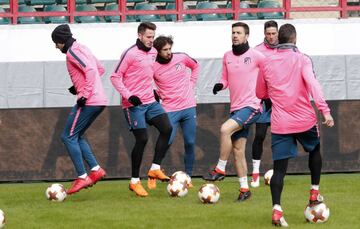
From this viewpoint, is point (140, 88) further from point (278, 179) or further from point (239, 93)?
point (278, 179)

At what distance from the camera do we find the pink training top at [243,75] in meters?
12.4

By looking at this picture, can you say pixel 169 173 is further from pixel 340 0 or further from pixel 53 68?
pixel 340 0

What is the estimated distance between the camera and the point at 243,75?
40.9ft

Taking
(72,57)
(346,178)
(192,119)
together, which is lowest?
(346,178)

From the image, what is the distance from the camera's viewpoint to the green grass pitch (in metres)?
9.91

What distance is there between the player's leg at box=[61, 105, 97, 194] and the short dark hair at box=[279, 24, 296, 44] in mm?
3359

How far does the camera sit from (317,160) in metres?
10.1

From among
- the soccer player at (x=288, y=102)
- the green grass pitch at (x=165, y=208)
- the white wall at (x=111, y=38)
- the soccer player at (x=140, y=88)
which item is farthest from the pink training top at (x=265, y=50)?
the white wall at (x=111, y=38)

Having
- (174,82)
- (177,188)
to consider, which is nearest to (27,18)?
(174,82)

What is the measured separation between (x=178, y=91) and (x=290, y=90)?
4.05 m

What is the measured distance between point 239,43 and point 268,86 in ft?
7.91

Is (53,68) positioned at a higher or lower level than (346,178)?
higher

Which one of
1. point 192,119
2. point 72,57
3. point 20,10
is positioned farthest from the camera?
point 20,10

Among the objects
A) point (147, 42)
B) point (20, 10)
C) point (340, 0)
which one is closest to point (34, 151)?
point (147, 42)
